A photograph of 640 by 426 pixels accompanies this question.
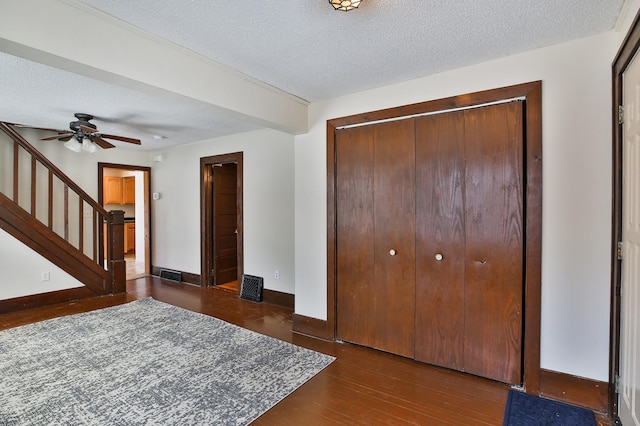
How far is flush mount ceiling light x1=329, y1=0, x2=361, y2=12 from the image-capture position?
5.37 feet

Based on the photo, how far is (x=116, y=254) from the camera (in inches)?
195

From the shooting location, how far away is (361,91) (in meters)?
3.01

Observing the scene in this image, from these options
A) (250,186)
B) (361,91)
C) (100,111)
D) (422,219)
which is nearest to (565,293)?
(422,219)

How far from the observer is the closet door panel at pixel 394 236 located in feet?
9.04

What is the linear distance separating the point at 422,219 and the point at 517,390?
1.38m

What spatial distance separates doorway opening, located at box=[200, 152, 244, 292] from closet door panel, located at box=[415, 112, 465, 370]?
3.21 metres

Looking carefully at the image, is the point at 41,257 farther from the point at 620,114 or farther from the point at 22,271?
the point at 620,114

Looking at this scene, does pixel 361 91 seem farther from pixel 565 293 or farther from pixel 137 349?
pixel 137 349

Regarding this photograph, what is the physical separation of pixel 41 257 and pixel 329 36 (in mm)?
4683

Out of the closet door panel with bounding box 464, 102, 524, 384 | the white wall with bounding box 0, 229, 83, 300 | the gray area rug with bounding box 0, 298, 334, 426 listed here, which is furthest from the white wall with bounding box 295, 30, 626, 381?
the white wall with bounding box 0, 229, 83, 300

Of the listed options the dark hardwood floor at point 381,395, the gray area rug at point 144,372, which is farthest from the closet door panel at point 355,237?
the gray area rug at point 144,372

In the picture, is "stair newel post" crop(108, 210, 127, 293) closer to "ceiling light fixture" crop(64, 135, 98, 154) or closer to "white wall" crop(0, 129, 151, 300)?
"white wall" crop(0, 129, 151, 300)

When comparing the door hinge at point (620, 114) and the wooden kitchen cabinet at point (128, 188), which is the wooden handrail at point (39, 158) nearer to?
the wooden kitchen cabinet at point (128, 188)

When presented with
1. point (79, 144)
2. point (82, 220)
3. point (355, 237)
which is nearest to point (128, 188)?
point (82, 220)
